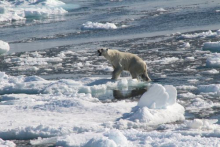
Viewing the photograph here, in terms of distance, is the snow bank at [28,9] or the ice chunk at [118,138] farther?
the snow bank at [28,9]

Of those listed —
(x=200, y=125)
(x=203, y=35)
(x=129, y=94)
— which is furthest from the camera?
(x=203, y=35)

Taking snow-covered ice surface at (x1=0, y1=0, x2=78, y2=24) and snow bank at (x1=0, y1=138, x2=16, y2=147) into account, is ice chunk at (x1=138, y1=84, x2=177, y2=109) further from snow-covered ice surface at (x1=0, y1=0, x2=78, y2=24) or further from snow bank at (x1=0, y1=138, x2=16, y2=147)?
snow-covered ice surface at (x1=0, y1=0, x2=78, y2=24)

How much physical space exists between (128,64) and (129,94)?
61.1 inches

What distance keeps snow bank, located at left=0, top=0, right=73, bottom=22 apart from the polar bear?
20.5m

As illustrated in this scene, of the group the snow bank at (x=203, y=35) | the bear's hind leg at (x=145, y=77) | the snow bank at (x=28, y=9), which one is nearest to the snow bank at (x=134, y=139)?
the bear's hind leg at (x=145, y=77)

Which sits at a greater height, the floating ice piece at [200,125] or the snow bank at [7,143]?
the floating ice piece at [200,125]

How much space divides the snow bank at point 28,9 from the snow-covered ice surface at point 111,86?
544 cm

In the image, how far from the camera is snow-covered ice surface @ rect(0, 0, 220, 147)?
273 inches

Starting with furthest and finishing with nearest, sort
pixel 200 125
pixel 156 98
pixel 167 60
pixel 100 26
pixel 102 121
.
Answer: pixel 100 26 < pixel 167 60 < pixel 156 98 < pixel 102 121 < pixel 200 125

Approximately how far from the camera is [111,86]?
1066cm

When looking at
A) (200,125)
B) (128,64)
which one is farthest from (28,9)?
(200,125)

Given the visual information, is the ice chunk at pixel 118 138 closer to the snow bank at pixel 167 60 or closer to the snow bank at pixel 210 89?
the snow bank at pixel 210 89

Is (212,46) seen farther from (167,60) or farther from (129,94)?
(129,94)

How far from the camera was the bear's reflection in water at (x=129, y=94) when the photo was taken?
9.87 m
